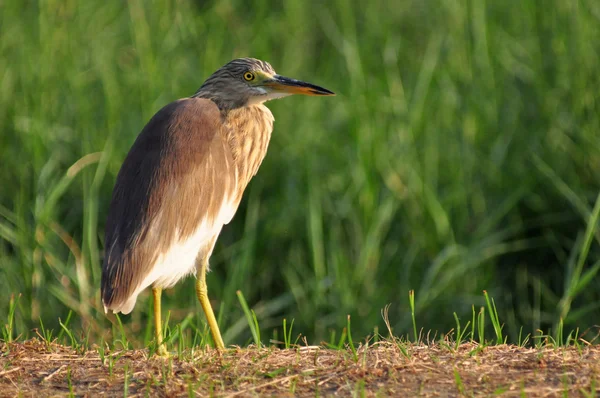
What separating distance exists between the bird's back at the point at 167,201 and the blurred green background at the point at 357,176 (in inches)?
41.1

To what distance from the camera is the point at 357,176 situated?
5.87m

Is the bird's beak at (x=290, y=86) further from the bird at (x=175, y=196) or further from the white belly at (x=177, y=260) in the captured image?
the white belly at (x=177, y=260)

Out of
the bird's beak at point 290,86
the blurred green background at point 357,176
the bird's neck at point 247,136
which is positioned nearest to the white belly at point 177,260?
the bird's neck at point 247,136

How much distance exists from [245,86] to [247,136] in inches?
10.3

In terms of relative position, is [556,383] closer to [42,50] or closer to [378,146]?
[378,146]

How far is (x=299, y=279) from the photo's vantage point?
5.89m

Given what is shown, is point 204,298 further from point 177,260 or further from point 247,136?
point 247,136

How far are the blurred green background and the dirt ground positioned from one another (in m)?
1.82

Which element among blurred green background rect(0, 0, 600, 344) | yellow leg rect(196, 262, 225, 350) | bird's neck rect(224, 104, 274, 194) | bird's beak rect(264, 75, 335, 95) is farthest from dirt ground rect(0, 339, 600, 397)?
blurred green background rect(0, 0, 600, 344)

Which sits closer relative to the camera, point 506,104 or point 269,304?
point 269,304

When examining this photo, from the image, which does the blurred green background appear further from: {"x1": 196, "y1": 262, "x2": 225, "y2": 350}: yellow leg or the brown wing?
the brown wing

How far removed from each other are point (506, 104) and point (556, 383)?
347 centimetres

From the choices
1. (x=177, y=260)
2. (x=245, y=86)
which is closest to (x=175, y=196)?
(x=177, y=260)

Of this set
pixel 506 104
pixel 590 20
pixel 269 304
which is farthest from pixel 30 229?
pixel 590 20
